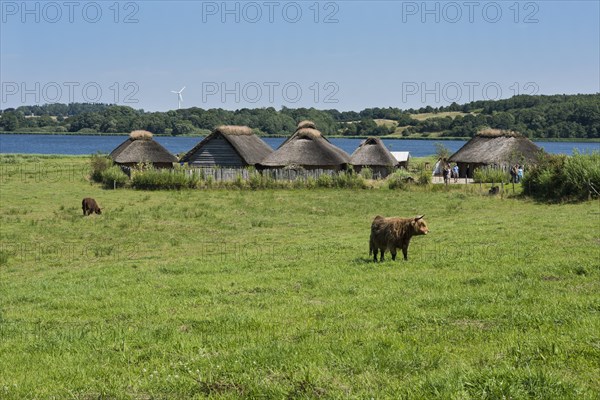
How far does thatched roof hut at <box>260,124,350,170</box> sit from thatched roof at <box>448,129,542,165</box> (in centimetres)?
1155

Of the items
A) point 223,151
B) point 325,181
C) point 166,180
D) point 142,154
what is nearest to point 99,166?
point 142,154

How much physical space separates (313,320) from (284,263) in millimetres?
6505

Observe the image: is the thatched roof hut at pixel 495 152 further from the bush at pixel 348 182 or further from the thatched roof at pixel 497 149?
the bush at pixel 348 182

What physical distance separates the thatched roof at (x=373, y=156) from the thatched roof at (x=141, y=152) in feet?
55.3

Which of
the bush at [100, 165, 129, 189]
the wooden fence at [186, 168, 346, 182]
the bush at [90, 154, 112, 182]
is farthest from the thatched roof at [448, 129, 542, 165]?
the bush at [90, 154, 112, 182]

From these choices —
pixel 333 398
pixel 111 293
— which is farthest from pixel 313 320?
pixel 111 293

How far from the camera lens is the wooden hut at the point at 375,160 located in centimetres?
5531

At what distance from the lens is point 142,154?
5459cm

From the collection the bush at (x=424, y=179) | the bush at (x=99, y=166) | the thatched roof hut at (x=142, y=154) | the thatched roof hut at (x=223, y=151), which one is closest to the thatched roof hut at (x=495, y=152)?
the bush at (x=424, y=179)

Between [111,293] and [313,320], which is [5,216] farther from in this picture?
[313,320]

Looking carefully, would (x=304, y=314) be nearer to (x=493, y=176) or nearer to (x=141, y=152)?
(x=493, y=176)

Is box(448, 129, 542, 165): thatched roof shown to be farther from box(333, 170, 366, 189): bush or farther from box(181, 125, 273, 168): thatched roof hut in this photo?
box(181, 125, 273, 168): thatched roof hut

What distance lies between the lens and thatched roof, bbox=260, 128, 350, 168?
49562mm

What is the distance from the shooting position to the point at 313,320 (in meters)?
8.84
